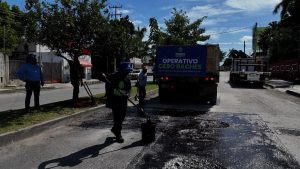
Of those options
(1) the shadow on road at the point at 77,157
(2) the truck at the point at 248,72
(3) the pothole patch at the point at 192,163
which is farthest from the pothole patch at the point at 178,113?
(2) the truck at the point at 248,72

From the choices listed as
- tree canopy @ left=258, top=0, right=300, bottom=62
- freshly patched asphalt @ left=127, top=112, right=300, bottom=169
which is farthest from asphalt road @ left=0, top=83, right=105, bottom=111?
tree canopy @ left=258, top=0, right=300, bottom=62

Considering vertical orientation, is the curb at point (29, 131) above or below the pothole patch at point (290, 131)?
above

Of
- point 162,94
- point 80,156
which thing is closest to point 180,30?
point 162,94

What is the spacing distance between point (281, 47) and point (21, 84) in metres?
33.4

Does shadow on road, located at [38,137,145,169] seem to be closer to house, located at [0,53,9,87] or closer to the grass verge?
the grass verge

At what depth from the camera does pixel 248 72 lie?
113 ft

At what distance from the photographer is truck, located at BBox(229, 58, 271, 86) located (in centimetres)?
3400

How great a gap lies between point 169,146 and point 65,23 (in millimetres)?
7033

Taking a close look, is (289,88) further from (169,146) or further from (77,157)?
(77,157)

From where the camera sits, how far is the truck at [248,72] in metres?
34.0

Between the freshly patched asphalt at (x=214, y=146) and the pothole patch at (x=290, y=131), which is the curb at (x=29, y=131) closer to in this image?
the freshly patched asphalt at (x=214, y=146)

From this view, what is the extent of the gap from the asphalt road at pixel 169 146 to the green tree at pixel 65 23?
A: 313 centimetres

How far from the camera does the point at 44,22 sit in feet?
45.5

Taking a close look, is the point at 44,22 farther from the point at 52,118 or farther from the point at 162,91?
the point at 162,91
